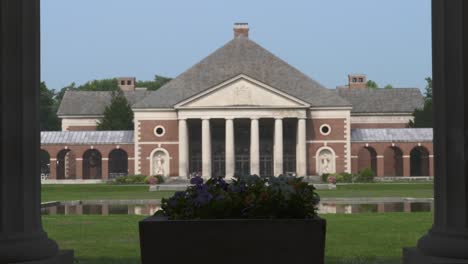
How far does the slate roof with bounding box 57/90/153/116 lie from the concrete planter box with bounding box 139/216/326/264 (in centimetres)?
8416

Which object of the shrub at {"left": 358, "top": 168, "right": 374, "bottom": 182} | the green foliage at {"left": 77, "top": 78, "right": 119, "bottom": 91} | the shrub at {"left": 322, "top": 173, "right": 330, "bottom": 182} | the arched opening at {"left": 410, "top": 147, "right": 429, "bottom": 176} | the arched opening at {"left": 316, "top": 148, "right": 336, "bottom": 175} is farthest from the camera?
the green foliage at {"left": 77, "top": 78, "right": 119, "bottom": 91}

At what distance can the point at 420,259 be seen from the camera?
21.9 feet

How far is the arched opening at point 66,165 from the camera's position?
75.4 metres

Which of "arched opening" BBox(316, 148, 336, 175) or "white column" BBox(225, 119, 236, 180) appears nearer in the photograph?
"white column" BBox(225, 119, 236, 180)

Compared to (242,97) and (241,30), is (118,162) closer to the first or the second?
(242,97)

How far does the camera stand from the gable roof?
237 feet

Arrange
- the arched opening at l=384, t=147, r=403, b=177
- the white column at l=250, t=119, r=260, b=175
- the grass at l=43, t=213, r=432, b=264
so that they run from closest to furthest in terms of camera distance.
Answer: the grass at l=43, t=213, r=432, b=264 → the white column at l=250, t=119, r=260, b=175 → the arched opening at l=384, t=147, r=403, b=177

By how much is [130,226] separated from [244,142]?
55.3m

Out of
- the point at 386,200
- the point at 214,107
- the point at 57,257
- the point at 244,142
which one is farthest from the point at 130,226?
the point at 244,142

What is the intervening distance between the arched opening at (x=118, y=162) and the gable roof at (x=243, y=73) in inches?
280

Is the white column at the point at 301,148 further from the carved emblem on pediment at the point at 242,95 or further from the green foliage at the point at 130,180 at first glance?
the green foliage at the point at 130,180

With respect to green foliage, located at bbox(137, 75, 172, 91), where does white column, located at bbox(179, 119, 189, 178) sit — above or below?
below
